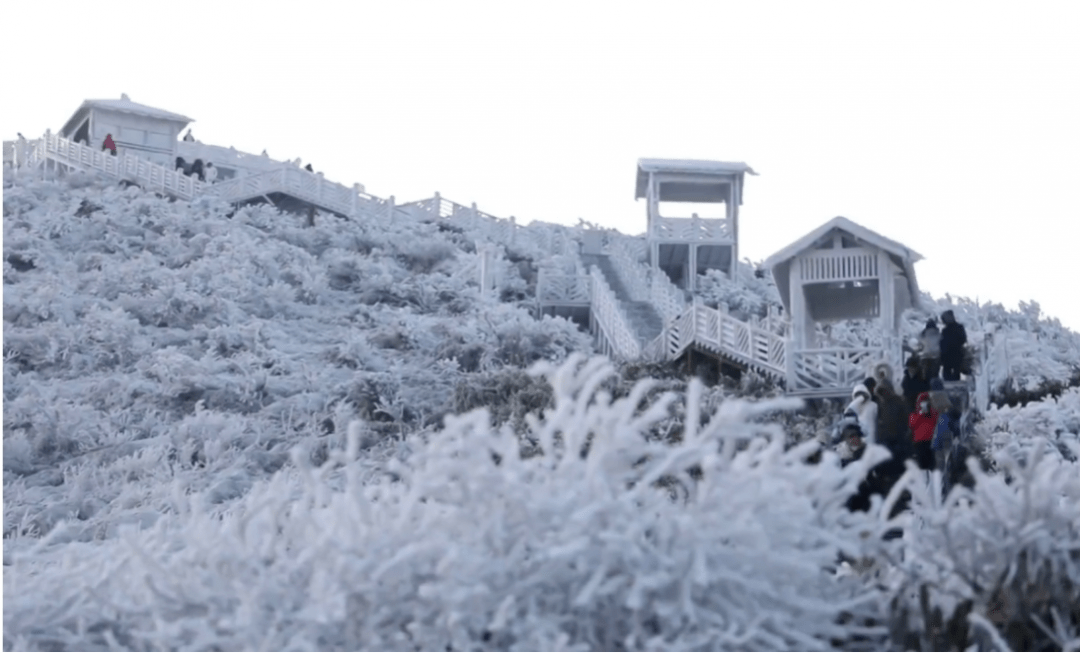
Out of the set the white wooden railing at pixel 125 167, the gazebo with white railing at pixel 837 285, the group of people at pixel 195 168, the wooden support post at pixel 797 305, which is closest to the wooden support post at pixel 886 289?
the gazebo with white railing at pixel 837 285

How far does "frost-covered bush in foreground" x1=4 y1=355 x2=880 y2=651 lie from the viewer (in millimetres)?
5961

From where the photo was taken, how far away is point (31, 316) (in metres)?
26.5

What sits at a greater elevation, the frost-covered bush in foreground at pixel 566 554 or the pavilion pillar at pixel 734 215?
the pavilion pillar at pixel 734 215

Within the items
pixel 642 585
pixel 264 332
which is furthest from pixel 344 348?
pixel 642 585

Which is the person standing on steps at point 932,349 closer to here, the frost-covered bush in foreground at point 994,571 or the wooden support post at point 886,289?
the wooden support post at point 886,289

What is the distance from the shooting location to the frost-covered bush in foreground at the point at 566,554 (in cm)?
596

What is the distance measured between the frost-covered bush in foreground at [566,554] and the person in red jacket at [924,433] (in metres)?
6.15

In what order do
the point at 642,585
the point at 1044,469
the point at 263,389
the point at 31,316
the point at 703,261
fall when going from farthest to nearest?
the point at 703,261 → the point at 31,316 → the point at 263,389 → the point at 1044,469 → the point at 642,585

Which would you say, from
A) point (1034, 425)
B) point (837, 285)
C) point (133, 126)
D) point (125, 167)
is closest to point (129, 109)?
point (133, 126)

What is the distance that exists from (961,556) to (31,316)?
21936 millimetres

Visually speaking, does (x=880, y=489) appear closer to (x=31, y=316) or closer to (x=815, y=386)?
(x=815, y=386)

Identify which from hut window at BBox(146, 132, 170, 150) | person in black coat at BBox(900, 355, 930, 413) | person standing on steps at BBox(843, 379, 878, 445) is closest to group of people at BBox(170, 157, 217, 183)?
hut window at BBox(146, 132, 170, 150)

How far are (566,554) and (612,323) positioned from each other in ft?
66.1

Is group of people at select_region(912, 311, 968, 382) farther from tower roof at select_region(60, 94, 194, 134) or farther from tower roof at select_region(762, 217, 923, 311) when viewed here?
tower roof at select_region(60, 94, 194, 134)
